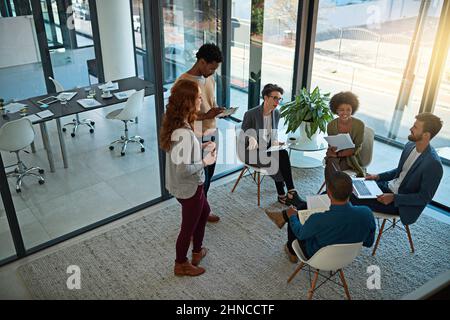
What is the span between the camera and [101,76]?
555cm

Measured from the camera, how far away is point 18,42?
14.5 feet

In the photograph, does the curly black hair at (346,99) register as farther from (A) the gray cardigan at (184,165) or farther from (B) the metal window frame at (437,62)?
(A) the gray cardigan at (184,165)

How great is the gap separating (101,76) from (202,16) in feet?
5.36

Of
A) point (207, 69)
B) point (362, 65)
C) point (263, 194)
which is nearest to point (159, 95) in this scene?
point (207, 69)

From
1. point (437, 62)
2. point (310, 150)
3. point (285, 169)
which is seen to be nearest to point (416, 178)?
point (285, 169)

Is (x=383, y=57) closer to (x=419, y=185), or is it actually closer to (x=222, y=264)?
(x=419, y=185)

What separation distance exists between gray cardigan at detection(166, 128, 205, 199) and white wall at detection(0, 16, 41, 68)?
2306 mm

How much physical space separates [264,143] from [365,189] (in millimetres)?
1103

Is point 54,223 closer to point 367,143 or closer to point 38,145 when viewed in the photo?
point 38,145

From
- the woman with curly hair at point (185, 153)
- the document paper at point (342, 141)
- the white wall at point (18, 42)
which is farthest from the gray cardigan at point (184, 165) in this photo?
the white wall at point (18, 42)

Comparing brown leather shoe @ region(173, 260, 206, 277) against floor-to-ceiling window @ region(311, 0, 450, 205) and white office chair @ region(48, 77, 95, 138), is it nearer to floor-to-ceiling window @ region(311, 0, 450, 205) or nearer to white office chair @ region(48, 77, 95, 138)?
white office chair @ region(48, 77, 95, 138)

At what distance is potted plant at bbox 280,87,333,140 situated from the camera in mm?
4586

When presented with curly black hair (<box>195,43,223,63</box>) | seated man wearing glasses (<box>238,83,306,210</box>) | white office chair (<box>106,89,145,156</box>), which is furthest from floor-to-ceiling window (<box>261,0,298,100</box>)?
curly black hair (<box>195,43,223,63</box>)
